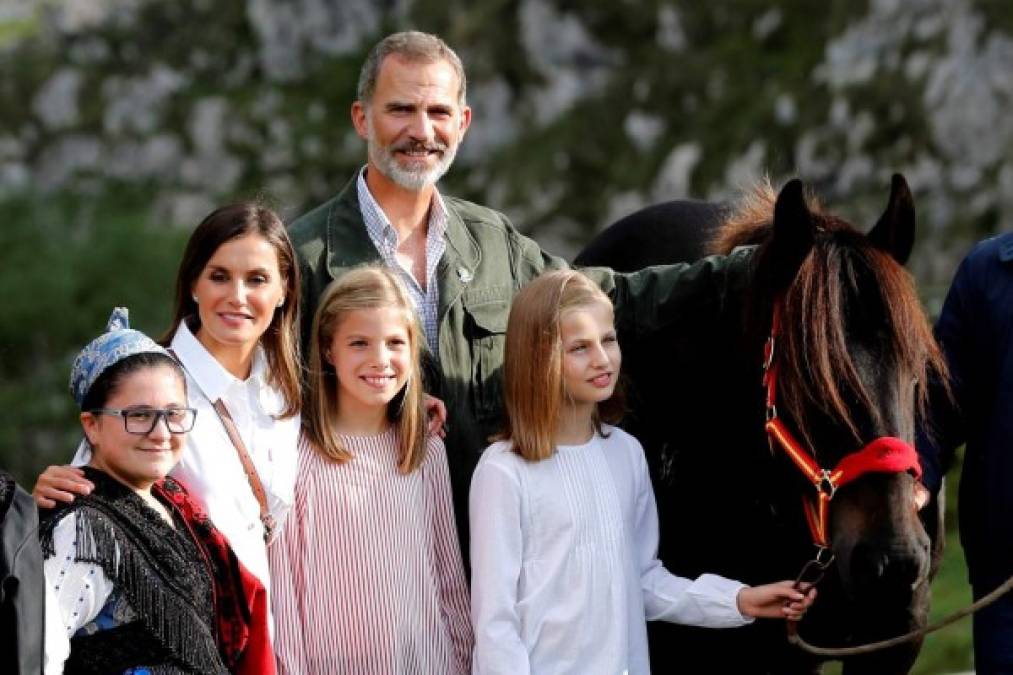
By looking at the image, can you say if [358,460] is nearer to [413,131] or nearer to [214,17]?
[413,131]

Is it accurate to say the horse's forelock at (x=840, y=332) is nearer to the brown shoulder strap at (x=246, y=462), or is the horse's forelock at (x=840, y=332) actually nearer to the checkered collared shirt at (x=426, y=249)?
the checkered collared shirt at (x=426, y=249)

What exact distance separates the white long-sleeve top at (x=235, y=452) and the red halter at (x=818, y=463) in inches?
44.4

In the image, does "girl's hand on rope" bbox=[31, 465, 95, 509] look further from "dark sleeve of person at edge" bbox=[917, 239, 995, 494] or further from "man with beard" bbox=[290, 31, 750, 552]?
"dark sleeve of person at edge" bbox=[917, 239, 995, 494]

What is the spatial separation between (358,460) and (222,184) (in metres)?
36.6

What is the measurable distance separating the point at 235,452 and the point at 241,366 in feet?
0.79

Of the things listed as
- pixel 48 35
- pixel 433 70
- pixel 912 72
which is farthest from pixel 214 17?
pixel 433 70

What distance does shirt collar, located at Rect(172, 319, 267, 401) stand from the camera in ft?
11.1

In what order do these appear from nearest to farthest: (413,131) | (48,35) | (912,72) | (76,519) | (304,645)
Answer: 1. (76,519)
2. (304,645)
3. (413,131)
4. (912,72)
5. (48,35)

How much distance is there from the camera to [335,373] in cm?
357

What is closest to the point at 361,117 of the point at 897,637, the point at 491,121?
the point at 897,637

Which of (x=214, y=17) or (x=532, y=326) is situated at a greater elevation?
(x=214, y=17)

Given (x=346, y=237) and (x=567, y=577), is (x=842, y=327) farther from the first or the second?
(x=346, y=237)

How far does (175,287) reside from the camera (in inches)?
140

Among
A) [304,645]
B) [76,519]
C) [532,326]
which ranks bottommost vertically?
[304,645]
